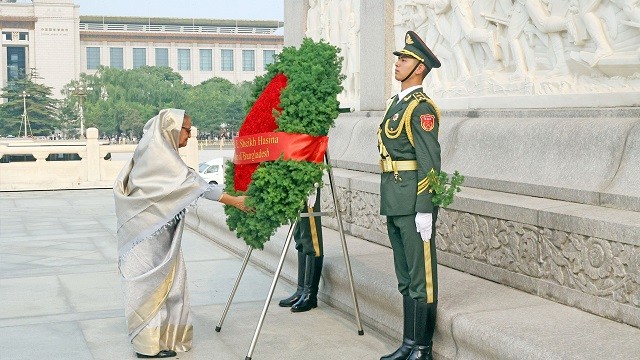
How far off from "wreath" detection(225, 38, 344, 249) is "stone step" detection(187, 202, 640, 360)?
0.85 meters

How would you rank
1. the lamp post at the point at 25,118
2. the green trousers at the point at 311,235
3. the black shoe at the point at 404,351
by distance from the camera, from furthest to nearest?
the lamp post at the point at 25,118
the green trousers at the point at 311,235
the black shoe at the point at 404,351

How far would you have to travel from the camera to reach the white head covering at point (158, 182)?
184 inches

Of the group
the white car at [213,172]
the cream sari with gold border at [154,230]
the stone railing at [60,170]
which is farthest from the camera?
the white car at [213,172]

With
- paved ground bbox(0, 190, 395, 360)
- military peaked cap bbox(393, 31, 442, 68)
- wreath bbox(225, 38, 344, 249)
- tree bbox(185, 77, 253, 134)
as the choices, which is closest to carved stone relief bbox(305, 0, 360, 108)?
paved ground bbox(0, 190, 395, 360)

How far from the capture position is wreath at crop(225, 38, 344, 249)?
457 centimetres

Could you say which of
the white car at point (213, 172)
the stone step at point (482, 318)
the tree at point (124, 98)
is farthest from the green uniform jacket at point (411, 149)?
the tree at point (124, 98)

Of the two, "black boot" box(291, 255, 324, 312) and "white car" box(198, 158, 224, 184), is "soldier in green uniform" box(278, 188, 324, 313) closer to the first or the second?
"black boot" box(291, 255, 324, 312)

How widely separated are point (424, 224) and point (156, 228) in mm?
1564

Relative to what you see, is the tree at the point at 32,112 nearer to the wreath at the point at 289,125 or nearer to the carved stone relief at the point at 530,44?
the carved stone relief at the point at 530,44

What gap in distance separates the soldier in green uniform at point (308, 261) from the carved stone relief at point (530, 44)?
1659 millimetres

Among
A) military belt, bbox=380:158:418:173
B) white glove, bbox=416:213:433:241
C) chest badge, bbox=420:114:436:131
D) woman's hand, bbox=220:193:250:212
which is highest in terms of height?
chest badge, bbox=420:114:436:131

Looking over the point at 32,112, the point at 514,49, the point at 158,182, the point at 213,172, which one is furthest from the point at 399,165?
the point at 32,112

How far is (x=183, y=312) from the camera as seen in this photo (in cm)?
483

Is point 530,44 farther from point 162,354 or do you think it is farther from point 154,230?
point 162,354
